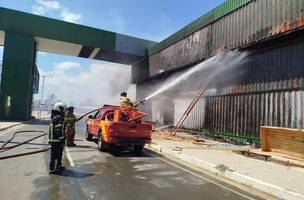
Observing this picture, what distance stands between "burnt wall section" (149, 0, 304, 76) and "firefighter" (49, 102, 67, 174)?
10.3 metres

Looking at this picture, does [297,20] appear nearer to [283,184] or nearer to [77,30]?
[283,184]

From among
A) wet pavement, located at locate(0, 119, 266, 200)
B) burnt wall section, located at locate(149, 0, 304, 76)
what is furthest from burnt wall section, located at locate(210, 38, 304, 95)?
wet pavement, located at locate(0, 119, 266, 200)

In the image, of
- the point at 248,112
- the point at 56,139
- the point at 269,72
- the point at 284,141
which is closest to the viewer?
the point at 56,139

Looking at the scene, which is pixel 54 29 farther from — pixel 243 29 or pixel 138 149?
pixel 138 149

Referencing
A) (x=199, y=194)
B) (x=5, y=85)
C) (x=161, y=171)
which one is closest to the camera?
(x=199, y=194)

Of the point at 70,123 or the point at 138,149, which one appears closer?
the point at 138,149

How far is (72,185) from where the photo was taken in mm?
7477

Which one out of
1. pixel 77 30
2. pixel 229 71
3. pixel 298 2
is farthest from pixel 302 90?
pixel 77 30

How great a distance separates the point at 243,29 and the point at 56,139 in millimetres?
12771

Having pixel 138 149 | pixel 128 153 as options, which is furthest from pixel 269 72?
pixel 128 153

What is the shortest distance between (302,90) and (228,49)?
259 inches

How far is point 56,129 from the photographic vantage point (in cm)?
911

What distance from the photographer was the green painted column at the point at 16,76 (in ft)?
113

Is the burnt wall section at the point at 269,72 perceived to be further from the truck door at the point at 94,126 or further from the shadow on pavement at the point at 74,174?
the shadow on pavement at the point at 74,174
